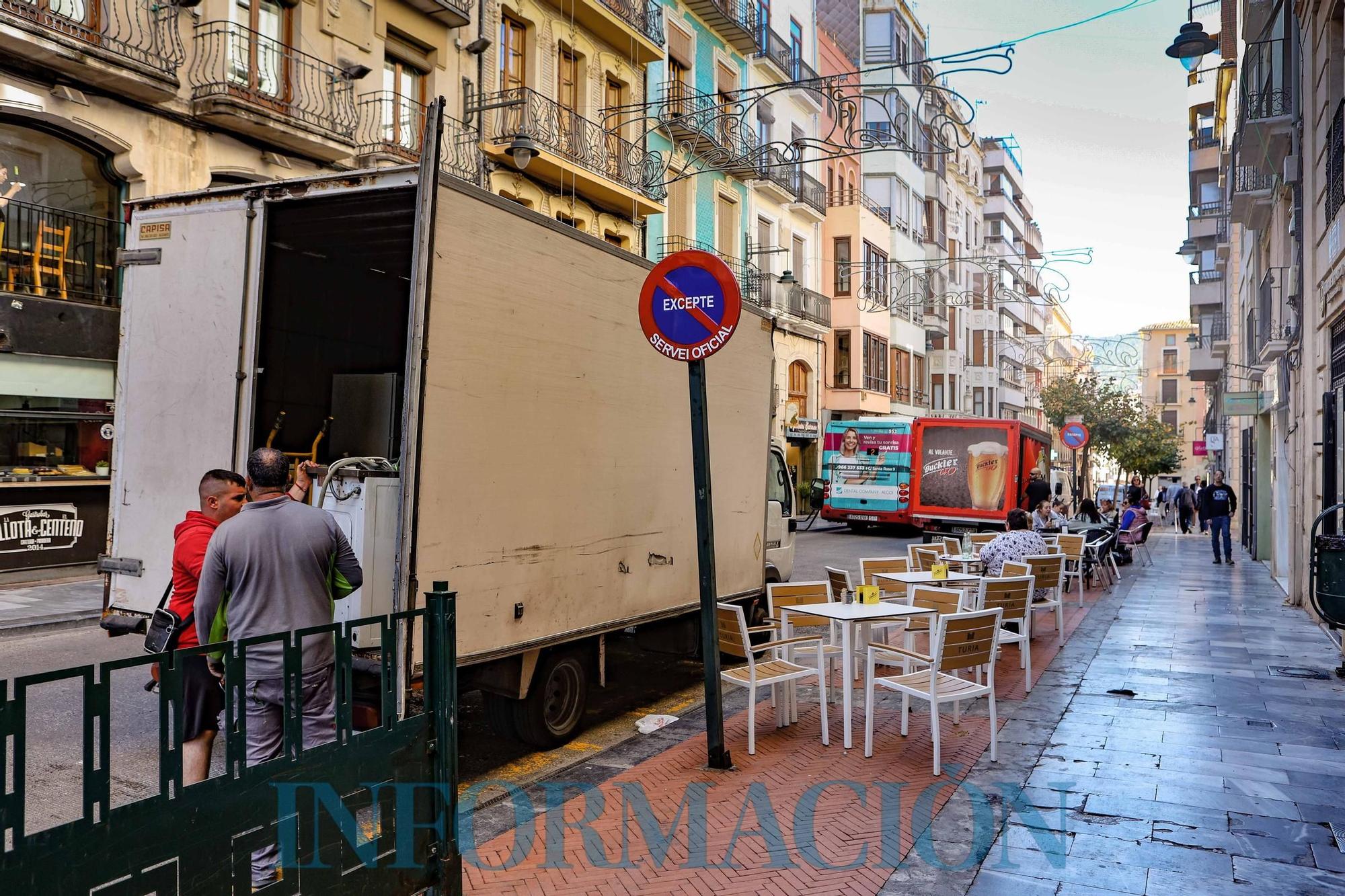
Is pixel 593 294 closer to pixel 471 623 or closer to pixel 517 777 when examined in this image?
pixel 471 623

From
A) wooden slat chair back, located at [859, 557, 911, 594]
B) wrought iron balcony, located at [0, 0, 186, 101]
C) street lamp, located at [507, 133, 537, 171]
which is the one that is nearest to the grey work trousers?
wooden slat chair back, located at [859, 557, 911, 594]

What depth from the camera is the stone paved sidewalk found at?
458 centimetres

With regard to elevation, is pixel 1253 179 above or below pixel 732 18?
below

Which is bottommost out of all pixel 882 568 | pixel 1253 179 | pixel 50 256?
pixel 882 568

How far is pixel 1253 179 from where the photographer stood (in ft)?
59.9

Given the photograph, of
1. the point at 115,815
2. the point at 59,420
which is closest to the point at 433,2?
the point at 59,420

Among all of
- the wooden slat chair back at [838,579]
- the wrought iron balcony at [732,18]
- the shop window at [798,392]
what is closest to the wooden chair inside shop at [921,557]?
the wooden slat chair back at [838,579]

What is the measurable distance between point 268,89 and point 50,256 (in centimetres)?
422

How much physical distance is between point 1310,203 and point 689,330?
10.5m

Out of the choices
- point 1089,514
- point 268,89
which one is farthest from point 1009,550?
point 268,89

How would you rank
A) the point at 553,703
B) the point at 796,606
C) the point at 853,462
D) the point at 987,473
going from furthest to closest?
the point at 853,462 < the point at 987,473 < the point at 796,606 < the point at 553,703

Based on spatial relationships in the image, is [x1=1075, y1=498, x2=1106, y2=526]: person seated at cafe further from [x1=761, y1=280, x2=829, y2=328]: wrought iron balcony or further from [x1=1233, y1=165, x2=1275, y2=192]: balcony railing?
[x1=761, y1=280, x2=829, y2=328]: wrought iron balcony

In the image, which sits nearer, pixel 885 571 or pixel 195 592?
pixel 195 592

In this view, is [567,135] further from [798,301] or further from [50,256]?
[798,301]
